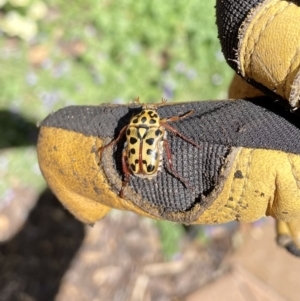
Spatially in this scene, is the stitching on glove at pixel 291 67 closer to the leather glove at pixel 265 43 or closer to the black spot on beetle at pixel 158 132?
the leather glove at pixel 265 43

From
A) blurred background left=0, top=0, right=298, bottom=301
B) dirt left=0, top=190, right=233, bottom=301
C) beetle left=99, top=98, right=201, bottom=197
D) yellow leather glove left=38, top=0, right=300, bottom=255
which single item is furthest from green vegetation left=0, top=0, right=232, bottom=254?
beetle left=99, top=98, right=201, bottom=197

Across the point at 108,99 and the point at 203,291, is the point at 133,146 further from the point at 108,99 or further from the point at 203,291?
the point at 108,99

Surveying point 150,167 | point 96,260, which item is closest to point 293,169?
point 150,167

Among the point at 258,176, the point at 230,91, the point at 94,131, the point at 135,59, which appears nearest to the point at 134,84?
the point at 135,59

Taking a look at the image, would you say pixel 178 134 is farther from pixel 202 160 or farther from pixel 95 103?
pixel 95 103

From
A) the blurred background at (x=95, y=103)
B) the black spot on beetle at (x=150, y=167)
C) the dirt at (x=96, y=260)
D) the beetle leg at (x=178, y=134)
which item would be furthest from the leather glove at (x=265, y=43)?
the dirt at (x=96, y=260)

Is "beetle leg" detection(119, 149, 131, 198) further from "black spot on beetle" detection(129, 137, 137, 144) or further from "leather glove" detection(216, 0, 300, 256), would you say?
"leather glove" detection(216, 0, 300, 256)
